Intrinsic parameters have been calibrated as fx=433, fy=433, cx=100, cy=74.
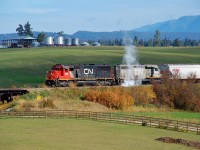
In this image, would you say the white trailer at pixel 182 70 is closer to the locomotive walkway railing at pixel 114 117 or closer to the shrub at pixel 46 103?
the shrub at pixel 46 103

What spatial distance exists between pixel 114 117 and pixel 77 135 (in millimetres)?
12623

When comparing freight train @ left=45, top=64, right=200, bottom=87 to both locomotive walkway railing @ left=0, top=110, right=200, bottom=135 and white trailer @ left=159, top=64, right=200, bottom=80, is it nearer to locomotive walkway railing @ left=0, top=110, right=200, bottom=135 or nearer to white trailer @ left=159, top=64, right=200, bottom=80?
white trailer @ left=159, top=64, right=200, bottom=80

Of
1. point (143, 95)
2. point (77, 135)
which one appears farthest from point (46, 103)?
point (77, 135)

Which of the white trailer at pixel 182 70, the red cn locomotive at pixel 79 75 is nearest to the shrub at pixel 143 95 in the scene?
the red cn locomotive at pixel 79 75

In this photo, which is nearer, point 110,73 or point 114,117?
point 114,117

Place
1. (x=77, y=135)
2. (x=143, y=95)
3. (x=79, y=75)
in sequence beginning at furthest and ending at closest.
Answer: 1. (x=79, y=75)
2. (x=143, y=95)
3. (x=77, y=135)

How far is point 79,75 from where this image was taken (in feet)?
240

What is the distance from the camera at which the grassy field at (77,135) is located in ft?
120

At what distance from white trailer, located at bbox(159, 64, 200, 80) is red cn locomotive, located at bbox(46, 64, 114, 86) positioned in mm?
11592

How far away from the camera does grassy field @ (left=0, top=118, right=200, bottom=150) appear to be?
36.7 metres

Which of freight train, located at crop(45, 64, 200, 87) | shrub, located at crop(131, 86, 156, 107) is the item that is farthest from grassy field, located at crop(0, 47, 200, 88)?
shrub, located at crop(131, 86, 156, 107)

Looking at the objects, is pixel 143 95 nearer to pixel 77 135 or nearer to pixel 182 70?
pixel 182 70

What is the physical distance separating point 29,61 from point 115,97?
201 feet

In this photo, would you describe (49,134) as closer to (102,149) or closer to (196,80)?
(102,149)
